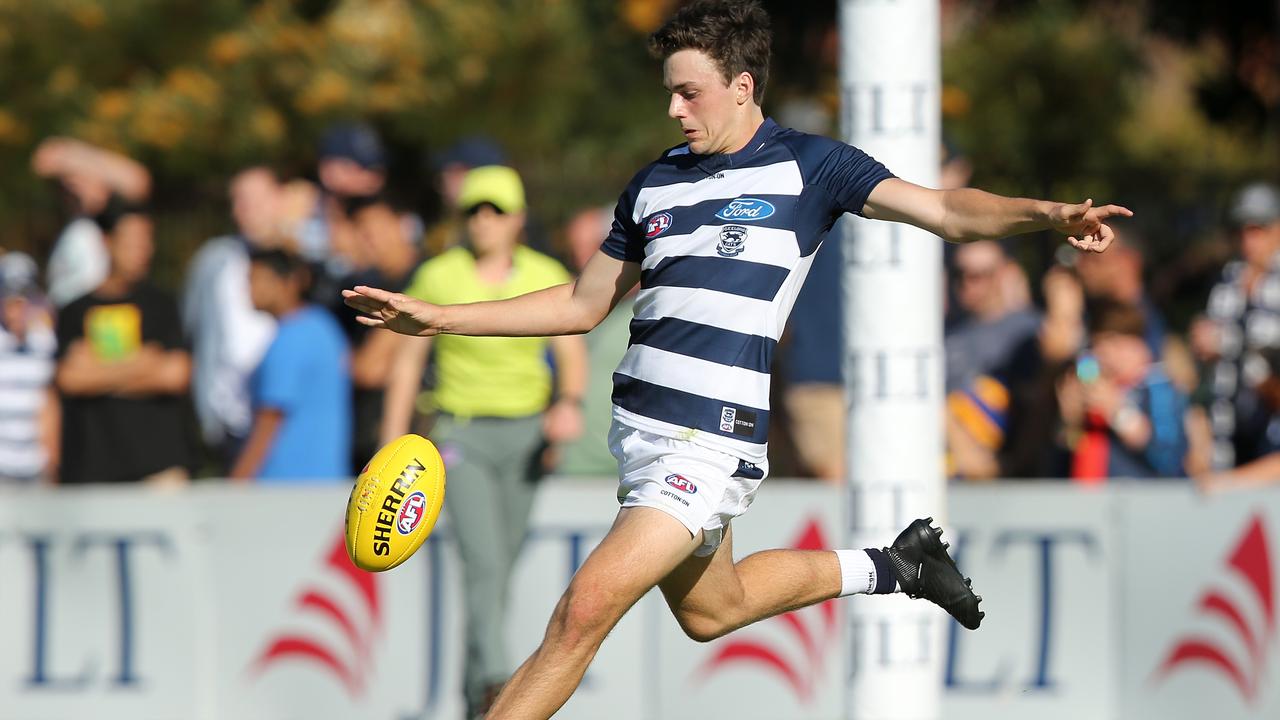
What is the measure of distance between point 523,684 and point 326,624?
374 cm

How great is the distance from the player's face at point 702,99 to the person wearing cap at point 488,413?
108 inches

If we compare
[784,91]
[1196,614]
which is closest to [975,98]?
[784,91]

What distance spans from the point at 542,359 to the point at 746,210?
3.21 meters

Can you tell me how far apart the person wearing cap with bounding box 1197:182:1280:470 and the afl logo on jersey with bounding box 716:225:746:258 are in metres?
4.36

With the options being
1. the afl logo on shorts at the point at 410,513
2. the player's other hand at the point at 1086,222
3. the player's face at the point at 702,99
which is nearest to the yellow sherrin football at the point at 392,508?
the afl logo on shorts at the point at 410,513

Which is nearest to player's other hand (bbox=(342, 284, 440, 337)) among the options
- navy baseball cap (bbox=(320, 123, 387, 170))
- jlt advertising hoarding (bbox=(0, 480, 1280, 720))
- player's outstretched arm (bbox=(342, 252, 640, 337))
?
player's outstretched arm (bbox=(342, 252, 640, 337))

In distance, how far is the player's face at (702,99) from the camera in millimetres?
5539

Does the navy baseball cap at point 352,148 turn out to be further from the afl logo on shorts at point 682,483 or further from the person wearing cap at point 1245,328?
the afl logo on shorts at point 682,483

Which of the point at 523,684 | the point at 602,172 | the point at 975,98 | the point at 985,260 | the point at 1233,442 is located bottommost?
the point at 523,684

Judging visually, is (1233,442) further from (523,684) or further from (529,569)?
(523,684)

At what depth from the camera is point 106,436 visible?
9.66 m

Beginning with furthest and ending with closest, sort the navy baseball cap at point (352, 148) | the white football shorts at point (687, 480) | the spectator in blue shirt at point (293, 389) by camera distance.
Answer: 1. the navy baseball cap at point (352, 148)
2. the spectator in blue shirt at point (293, 389)
3. the white football shorts at point (687, 480)

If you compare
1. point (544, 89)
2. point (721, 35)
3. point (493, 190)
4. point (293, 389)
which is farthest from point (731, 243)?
point (544, 89)

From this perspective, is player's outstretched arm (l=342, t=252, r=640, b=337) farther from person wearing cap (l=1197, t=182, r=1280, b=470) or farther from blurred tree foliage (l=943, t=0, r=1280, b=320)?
blurred tree foliage (l=943, t=0, r=1280, b=320)
